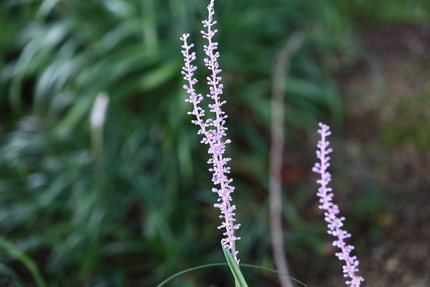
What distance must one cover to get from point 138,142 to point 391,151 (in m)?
1.28

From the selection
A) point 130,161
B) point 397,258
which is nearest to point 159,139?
point 130,161

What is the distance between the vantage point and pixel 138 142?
2398 mm

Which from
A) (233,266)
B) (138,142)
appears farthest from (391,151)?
(233,266)

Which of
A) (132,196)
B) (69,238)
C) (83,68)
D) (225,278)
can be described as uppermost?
(83,68)

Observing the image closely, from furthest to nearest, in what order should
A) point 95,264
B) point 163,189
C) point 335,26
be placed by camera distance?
point 335,26
point 163,189
point 95,264

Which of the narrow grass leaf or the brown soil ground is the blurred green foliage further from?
the narrow grass leaf

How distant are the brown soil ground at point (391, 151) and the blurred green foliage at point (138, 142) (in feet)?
0.69

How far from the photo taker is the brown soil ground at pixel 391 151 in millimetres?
1825

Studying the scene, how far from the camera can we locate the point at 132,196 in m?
2.29

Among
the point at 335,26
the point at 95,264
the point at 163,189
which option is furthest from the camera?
the point at 335,26

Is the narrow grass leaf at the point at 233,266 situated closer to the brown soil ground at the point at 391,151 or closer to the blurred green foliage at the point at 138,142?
the blurred green foliage at the point at 138,142

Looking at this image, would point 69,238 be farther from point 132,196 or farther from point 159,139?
point 159,139

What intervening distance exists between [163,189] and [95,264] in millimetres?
453

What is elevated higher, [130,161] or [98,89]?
[98,89]
